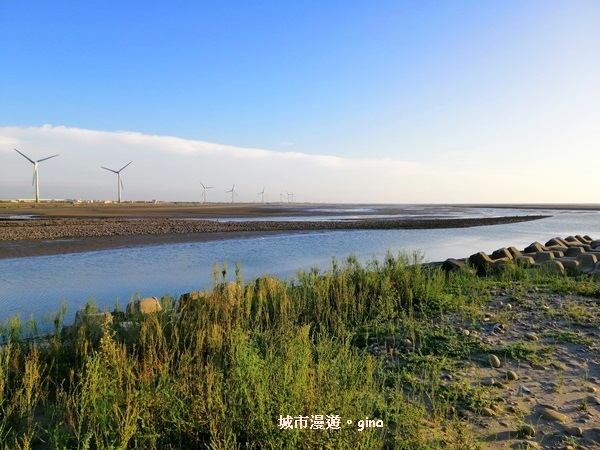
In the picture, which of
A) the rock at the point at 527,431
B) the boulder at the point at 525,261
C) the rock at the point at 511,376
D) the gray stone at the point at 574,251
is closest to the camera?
the rock at the point at 527,431

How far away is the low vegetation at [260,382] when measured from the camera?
10.8 ft

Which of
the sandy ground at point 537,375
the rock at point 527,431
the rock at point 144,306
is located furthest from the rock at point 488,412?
the rock at point 144,306

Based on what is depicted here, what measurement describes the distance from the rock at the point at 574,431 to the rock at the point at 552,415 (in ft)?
0.46

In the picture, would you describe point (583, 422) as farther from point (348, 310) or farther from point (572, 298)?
point (572, 298)

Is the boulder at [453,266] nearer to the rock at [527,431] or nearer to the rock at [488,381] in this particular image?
the rock at [488,381]

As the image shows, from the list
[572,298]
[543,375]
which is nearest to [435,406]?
[543,375]

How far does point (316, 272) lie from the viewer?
882cm

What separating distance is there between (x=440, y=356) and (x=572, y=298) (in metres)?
4.50

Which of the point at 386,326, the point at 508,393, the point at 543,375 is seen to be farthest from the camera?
the point at 386,326

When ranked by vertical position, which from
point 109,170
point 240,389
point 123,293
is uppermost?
point 109,170

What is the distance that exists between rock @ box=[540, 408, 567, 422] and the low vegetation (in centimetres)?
42

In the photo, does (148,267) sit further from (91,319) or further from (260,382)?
(260,382)

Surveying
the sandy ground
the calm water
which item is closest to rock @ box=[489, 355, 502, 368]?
the sandy ground

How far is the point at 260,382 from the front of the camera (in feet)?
11.6
